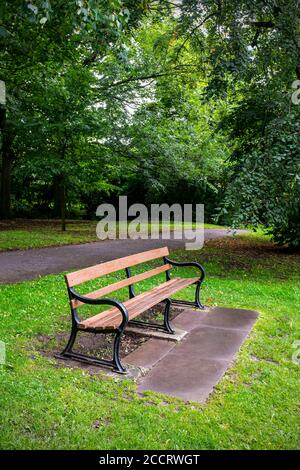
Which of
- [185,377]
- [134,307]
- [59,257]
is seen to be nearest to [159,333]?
[134,307]

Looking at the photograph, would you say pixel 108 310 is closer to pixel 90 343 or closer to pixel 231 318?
pixel 90 343

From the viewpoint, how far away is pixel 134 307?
4.44 m

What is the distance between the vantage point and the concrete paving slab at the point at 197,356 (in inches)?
140

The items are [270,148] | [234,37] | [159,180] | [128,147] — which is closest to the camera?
[270,148]

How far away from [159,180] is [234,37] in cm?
1089

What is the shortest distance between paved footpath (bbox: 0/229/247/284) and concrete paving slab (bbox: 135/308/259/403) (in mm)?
2866

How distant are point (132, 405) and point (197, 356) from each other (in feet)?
3.91

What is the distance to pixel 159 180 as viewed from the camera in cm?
1903

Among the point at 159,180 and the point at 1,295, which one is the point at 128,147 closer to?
the point at 159,180

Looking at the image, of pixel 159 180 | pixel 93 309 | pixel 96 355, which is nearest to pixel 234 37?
pixel 93 309

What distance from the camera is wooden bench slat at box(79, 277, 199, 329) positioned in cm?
395

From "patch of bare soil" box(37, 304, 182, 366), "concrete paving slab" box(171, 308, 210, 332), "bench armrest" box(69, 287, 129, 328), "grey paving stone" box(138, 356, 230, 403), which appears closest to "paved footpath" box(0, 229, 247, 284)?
"concrete paving slab" box(171, 308, 210, 332)

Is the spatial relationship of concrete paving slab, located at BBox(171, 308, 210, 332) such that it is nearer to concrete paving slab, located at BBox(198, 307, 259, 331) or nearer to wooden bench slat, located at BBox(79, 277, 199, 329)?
concrete paving slab, located at BBox(198, 307, 259, 331)

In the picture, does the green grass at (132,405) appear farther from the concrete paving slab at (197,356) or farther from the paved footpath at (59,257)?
the paved footpath at (59,257)
